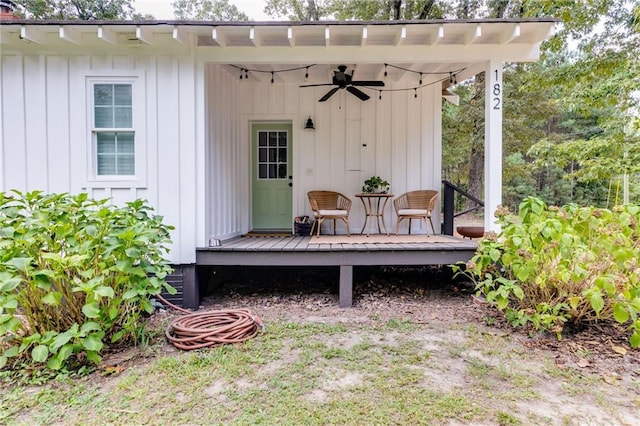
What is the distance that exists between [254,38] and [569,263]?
12.2 feet

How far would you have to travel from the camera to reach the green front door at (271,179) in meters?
6.28

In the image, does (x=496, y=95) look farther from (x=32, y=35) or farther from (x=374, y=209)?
(x=32, y=35)

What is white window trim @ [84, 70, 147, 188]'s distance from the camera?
13.2ft

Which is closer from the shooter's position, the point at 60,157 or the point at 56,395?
the point at 56,395

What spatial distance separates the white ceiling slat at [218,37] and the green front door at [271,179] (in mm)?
2247

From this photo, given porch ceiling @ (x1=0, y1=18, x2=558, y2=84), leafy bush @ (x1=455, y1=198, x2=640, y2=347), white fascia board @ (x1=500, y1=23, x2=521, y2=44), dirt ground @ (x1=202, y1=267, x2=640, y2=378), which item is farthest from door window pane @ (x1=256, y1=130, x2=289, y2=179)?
leafy bush @ (x1=455, y1=198, x2=640, y2=347)

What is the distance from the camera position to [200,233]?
4125 mm

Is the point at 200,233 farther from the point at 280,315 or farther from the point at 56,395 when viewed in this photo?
the point at 56,395

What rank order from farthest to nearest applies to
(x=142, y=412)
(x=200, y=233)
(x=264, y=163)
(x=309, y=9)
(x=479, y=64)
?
A: (x=309, y=9) → (x=264, y=163) → (x=479, y=64) → (x=200, y=233) → (x=142, y=412)

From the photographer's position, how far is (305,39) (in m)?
4.12

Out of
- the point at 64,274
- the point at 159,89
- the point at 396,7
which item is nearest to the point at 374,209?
the point at 159,89

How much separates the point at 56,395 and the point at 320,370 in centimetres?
170

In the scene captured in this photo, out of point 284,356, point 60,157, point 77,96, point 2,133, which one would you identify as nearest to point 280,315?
point 284,356

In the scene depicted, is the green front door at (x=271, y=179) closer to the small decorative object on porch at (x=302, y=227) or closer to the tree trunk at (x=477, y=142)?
the small decorative object on porch at (x=302, y=227)
